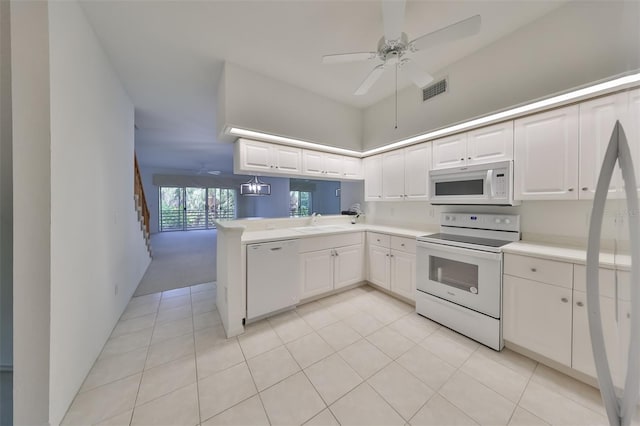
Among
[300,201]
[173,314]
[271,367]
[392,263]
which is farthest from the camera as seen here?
[300,201]

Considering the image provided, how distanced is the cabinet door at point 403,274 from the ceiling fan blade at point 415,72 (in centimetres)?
185

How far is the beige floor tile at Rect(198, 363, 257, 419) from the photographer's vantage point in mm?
1397

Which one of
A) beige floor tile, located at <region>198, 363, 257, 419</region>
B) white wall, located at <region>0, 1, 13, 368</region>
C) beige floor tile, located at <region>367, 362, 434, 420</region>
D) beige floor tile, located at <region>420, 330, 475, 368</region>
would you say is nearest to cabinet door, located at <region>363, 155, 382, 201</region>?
beige floor tile, located at <region>420, 330, 475, 368</region>

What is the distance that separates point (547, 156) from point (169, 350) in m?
3.77

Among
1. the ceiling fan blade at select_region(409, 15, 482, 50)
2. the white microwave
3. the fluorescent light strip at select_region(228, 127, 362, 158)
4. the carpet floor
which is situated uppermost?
the ceiling fan blade at select_region(409, 15, 482, 50)

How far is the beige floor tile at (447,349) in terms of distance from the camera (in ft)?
5.91

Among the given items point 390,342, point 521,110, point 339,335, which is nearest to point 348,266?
point 339,335

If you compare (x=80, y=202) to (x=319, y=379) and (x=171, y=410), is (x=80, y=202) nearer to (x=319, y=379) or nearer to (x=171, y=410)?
(x=171, y=410)

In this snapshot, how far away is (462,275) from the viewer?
2.14m

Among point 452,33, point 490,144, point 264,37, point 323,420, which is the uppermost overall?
point 264,37

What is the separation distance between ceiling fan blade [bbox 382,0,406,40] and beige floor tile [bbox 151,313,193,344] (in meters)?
3.16

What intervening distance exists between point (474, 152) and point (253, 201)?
961 centimetres

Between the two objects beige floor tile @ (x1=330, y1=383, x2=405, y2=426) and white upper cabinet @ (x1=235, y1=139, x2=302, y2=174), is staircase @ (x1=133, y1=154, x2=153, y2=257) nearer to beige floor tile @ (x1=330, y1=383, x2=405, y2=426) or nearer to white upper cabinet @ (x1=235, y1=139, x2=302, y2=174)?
white upper cabinet @ (x1=235, y1=139, x2=302, y2=174)

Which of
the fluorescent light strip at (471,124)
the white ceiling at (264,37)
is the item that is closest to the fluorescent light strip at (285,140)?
the fluorescent light strip at (471,124)
